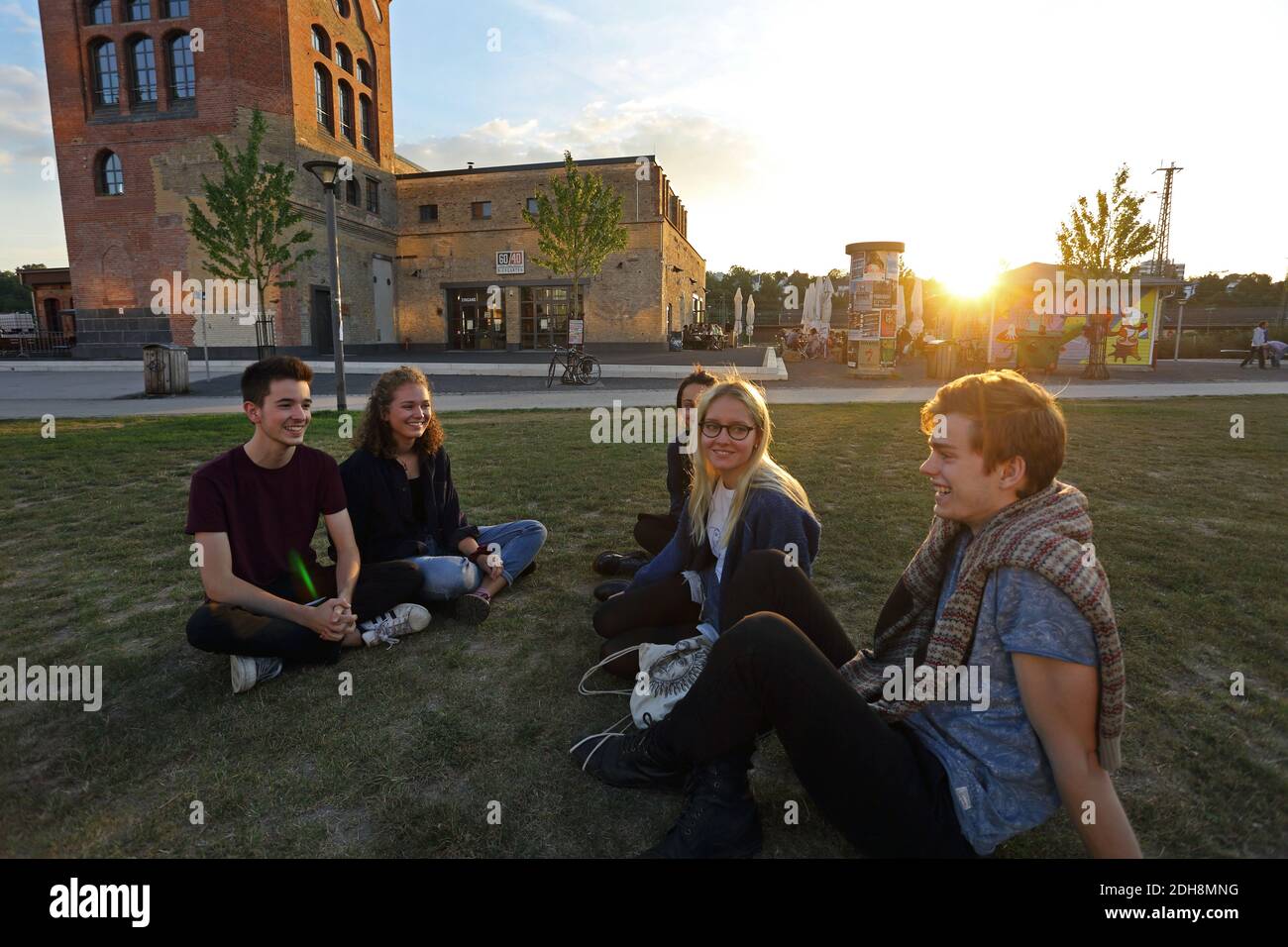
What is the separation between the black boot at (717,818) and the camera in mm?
2055

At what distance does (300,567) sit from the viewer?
A: 336 centimetres

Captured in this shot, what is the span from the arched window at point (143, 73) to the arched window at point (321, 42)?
250 inches

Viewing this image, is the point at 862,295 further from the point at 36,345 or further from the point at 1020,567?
the point at 36,345

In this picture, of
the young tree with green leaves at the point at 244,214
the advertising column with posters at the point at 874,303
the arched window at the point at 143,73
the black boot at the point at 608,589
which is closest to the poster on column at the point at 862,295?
the advertising column with posters at the point at 874,303

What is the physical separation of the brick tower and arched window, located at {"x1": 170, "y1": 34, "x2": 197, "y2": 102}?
0.04 meters

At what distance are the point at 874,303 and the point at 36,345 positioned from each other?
125ft

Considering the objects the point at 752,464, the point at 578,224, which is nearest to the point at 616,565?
the point at 752,464

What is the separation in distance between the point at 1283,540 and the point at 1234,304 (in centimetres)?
8599

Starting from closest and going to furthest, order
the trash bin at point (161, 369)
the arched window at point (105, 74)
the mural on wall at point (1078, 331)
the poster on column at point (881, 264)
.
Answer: the trash bin at point (161, 369) → the poster on column at point (881, 264) → the mural on wall at point (1078, 331) → the arched window at point (105, 74)

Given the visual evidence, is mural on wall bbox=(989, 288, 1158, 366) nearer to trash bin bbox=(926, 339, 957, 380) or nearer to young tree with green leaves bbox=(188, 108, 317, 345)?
trash bin bbox=(926, 339, 957, 380)

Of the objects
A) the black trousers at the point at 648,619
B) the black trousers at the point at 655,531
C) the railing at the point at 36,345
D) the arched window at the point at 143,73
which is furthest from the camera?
the railing at the point at 36,345

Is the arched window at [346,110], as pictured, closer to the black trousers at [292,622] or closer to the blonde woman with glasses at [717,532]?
the black trousers at [292,622]

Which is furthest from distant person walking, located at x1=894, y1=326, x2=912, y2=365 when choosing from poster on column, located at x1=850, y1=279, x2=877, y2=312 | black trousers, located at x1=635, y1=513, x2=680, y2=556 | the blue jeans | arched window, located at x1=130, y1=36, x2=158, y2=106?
arched window, located at x1=130, y1=36, x2=158, y2=106
